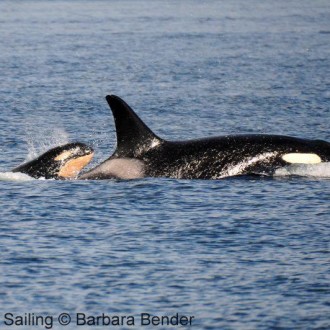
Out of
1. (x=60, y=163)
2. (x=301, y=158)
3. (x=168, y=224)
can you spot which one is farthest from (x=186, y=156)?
(x=168, y=224)

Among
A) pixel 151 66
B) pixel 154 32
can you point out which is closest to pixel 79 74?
pixel 151 66

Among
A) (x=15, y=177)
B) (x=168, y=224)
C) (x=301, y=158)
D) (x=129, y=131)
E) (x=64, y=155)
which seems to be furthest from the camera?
(x=64, y=155)

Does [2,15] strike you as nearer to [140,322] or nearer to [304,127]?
[304,127]

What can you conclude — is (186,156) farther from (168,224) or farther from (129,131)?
(168,224)

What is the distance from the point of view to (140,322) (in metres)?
13.9

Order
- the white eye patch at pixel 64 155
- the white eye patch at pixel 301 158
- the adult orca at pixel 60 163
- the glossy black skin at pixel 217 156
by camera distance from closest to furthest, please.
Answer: the glossy black skin at pixel 217 156 < the white eye patch at pixel 301 158 < the adult orca at pixel 60 163 < the white eye patch at pixel 64 155

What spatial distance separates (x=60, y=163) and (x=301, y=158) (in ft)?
14.5

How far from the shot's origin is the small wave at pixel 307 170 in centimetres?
2161

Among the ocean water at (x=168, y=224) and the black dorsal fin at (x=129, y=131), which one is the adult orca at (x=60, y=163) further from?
the black dorsal fin at (x=129, y=131)

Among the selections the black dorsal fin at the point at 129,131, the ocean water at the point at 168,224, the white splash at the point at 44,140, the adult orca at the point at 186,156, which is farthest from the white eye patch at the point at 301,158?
the white splash at the point at 44,140

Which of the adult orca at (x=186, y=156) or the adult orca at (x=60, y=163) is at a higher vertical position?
the adult orca at (x=186, y=156)

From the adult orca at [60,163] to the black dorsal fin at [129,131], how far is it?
4.19 feet

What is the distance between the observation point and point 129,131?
21312 mm

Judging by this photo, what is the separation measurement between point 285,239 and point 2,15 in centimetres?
7784
